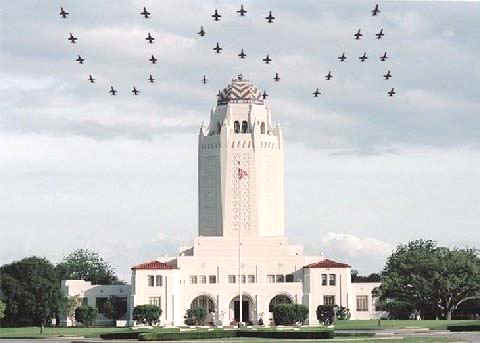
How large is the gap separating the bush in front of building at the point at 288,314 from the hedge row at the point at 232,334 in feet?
155

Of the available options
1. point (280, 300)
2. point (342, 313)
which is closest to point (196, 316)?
point (280, 300)

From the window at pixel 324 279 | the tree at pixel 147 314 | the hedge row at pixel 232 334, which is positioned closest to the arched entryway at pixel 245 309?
the window at pixel 324 279

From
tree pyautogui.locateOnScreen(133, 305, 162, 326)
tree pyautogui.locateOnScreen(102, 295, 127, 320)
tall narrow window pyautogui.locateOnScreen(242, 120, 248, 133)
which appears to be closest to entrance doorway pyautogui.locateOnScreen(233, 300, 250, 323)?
tree pyautogui.locateOnScreen(102, 295, 127, 320)

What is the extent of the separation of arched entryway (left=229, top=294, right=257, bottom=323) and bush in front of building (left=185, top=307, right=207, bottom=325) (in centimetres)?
907

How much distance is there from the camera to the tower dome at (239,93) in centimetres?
18712

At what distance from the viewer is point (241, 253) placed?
171 m

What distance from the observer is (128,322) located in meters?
159

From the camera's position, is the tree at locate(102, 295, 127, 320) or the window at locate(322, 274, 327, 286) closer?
the tree at locate(102, 295, 127, 320)

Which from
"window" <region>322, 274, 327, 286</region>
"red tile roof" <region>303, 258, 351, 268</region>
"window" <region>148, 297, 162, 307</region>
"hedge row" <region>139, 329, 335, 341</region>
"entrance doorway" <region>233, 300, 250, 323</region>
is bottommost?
"hedge row" <region>139, 329, 335, 341</region>

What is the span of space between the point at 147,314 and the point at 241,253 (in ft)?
75.6

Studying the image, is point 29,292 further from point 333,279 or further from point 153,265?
point 333,279

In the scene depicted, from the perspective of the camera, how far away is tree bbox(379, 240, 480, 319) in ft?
492

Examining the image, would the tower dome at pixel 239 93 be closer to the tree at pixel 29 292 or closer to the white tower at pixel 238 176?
the white tower at pixel 238 176

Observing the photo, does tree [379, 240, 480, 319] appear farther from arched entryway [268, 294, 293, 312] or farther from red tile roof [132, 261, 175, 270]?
red tile roof [132, 261, 175, 270]
